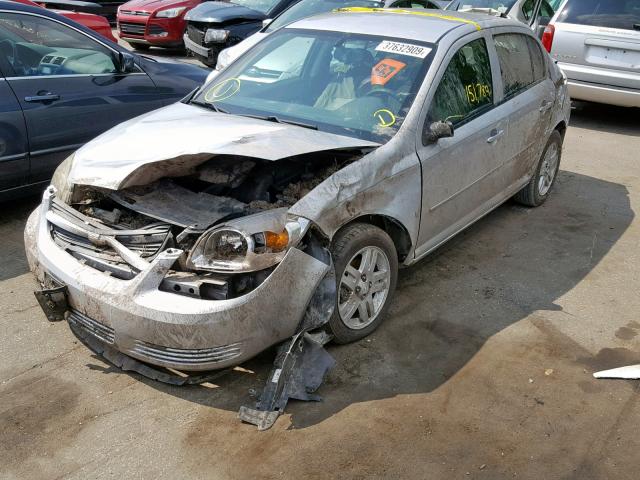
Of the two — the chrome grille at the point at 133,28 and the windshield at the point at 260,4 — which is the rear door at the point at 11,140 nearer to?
the windshield at the point at 260,4

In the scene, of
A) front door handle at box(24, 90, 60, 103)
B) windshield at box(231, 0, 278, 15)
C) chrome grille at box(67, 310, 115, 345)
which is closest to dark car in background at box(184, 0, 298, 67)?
windshield at box(231, 0, 278, 15)

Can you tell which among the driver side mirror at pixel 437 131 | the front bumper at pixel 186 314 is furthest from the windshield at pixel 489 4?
the front bumper at pixel 186 314

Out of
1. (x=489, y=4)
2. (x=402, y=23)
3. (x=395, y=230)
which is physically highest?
A: (x=402, y=23)

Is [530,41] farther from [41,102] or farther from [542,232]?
[41,102]

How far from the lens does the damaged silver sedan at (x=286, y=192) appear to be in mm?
3305

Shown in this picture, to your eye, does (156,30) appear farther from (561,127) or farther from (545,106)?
(545,106)

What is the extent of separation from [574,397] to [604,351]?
58 cm

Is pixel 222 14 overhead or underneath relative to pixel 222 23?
overhead

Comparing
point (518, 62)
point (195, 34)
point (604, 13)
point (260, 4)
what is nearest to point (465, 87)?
point (518, 62)

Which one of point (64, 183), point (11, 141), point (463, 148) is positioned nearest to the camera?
point (64, 183)

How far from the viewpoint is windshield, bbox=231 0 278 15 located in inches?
452

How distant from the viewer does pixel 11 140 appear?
5.19 m

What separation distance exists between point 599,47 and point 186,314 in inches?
294

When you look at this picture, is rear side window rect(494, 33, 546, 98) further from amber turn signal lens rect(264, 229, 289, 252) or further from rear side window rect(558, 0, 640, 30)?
rear side window rect(558, 0, 640, 30)
